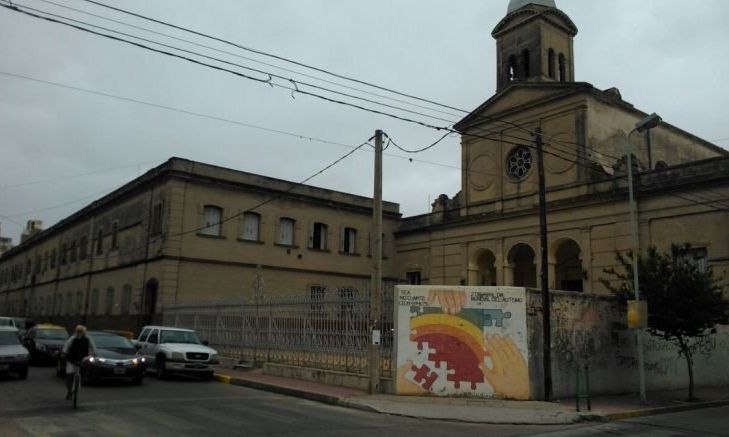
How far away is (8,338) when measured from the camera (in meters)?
18.4

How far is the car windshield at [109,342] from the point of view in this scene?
58.1 feet

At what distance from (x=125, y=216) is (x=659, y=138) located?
31922mm

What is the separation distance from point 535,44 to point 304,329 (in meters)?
24.1

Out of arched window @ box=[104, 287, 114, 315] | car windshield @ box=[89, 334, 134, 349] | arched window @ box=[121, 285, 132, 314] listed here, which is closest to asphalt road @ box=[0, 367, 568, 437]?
car windshield @ box=[89, 334, 134, 349]

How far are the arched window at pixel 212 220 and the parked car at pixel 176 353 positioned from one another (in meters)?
12.0

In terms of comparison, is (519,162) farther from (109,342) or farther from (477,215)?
(109,342)

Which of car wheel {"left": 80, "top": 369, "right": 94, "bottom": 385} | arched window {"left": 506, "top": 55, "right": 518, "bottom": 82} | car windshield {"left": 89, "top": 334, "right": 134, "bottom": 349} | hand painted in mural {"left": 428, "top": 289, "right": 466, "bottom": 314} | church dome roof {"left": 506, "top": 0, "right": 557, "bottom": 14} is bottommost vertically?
car wheel {"left": 80, "top": 369, "right": 94, "bottom": 385}

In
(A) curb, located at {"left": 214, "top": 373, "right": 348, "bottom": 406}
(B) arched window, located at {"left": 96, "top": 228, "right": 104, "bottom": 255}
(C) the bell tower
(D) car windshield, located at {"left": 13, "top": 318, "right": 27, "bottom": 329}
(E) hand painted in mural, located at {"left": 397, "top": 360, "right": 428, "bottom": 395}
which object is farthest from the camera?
(B) arched window, located at {"left": 96, "top": 228, "right": 104, "bottom": 255}

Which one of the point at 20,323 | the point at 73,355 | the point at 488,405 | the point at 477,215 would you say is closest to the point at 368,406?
the point at 488,405

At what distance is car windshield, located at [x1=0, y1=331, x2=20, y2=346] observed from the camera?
1817 cm

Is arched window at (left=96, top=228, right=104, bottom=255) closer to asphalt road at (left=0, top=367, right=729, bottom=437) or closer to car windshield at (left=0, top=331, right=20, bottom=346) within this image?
car windshield at (left=0, top=331, right=20, bottom=346)

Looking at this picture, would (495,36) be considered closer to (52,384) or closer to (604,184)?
(604,184)

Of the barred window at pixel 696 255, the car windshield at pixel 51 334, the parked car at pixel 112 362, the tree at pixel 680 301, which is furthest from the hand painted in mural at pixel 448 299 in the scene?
the car windshield at pixel 51 334

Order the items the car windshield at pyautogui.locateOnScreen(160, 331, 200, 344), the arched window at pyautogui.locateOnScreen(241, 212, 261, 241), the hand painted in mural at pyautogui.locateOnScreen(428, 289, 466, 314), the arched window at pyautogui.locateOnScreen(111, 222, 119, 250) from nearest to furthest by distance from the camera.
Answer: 1. the hand painted in mural at pyautogui.locateOnScreen(428, 289, 466, 314)
2. the car windshield at pyautogui.locateOnScreen(160, 331, 200, 344)
3. the arched window at pyautogui.locateOnScreen(241, 212, 261, 241)
4. the arched window at pyautogui.locateOnScreen(111, 222, 119, 250)
